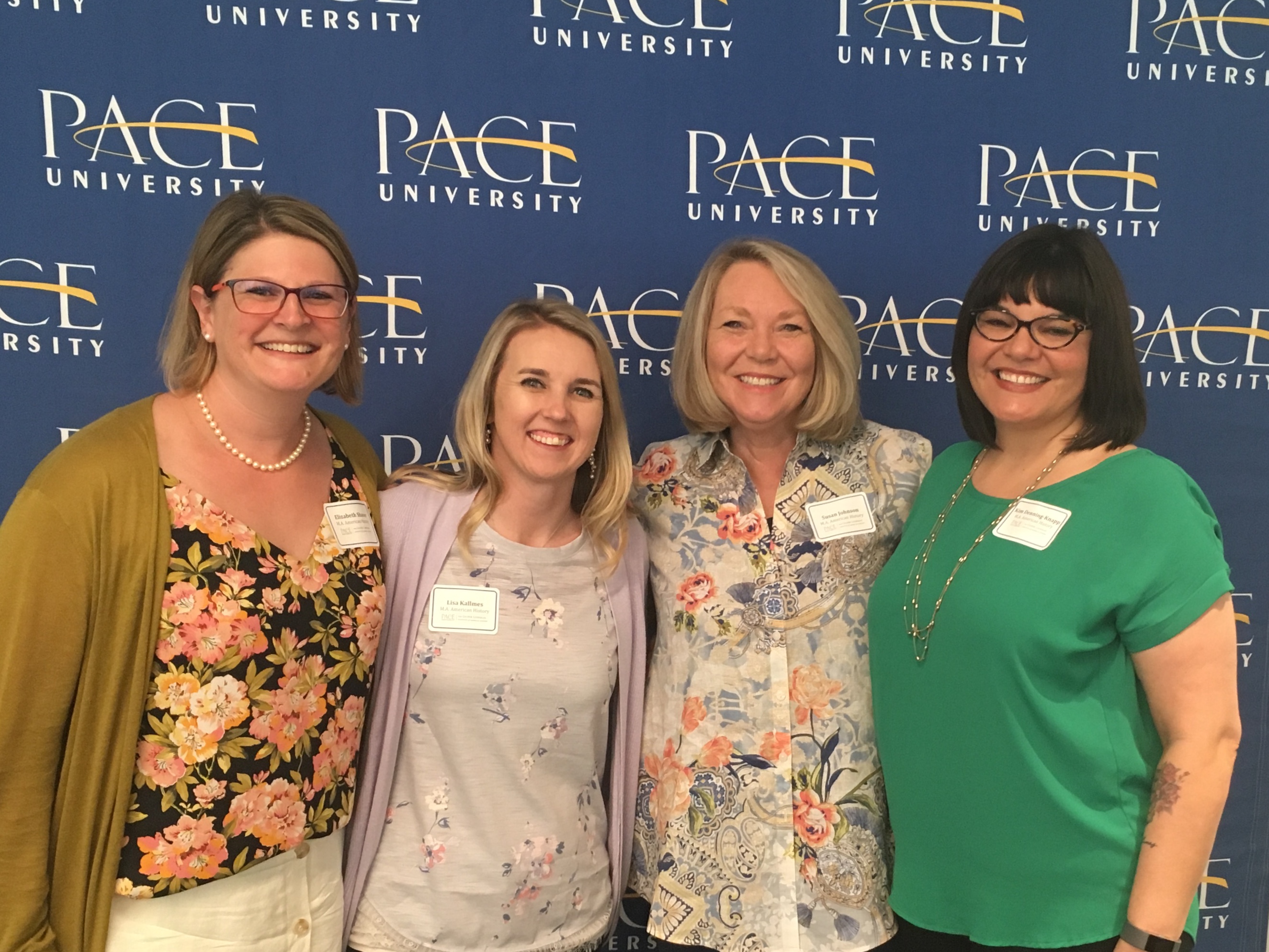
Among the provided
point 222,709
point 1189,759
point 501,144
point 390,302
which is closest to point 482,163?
point 501,144

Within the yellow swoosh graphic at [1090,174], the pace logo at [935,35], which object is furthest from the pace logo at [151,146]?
the yellow swoosh graphic at [1090,174]

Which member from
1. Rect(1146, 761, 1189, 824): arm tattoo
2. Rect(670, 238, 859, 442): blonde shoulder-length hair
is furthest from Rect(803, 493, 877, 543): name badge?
Rect(1146, 761, 1189, 824): arm tattoo

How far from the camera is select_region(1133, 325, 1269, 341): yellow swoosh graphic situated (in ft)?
8.30

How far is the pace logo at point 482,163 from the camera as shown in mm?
2215

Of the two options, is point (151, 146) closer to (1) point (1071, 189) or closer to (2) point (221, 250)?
(2) point (221, 250)

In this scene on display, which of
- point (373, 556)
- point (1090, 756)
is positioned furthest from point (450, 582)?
point (1090, 756)

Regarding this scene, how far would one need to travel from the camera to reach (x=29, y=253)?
6.98 ft

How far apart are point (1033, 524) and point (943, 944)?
2.63 ft

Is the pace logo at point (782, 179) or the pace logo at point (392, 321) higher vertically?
the pace logo at point (782, 179)

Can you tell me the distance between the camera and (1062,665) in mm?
1471

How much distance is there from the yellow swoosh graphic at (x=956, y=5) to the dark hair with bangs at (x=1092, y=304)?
3.43ft

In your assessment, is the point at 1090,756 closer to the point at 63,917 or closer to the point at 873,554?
the point at 873,554

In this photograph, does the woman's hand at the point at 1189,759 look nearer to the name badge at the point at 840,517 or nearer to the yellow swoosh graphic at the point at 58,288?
the name badge at the point at 840,517

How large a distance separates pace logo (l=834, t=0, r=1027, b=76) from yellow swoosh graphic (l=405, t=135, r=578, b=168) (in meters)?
0.78
